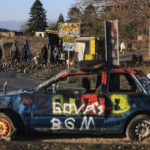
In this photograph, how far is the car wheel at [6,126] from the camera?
19.9 ft

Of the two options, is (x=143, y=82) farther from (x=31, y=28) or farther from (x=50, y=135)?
(x=31, y=28)

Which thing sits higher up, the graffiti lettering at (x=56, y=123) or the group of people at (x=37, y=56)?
the group of people at (x=37, y=56)

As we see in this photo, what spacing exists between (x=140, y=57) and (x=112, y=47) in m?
13.6

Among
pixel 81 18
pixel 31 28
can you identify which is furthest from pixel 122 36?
pixel 31 28

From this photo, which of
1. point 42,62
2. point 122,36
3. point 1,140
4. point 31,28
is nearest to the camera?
point 1,140

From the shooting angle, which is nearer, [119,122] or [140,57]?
[119,122]

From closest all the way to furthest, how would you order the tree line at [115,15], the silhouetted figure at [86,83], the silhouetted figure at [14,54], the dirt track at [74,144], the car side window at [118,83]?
the dirt track at [74,144] → the car side window at [118,83] → the silhouetted figure at [86,83] → the tree line at [115,15] → the silhouetted figure at [14,54]

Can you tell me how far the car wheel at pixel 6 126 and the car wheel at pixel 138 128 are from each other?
7.33ft

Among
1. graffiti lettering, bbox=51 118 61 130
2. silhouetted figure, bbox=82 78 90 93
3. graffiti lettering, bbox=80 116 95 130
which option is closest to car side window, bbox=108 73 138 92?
silhouetted figure, bbox=82 78 90 93

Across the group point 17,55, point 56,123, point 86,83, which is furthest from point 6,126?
point 17,55

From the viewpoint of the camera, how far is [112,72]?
6.29m

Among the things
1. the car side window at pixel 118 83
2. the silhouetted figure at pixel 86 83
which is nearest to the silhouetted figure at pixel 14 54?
the silhouetted figure at pixel 86 83

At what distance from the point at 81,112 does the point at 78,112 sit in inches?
2.2

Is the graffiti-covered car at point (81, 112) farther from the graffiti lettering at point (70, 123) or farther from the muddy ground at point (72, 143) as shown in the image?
the muddy ground at point (72, 143)
